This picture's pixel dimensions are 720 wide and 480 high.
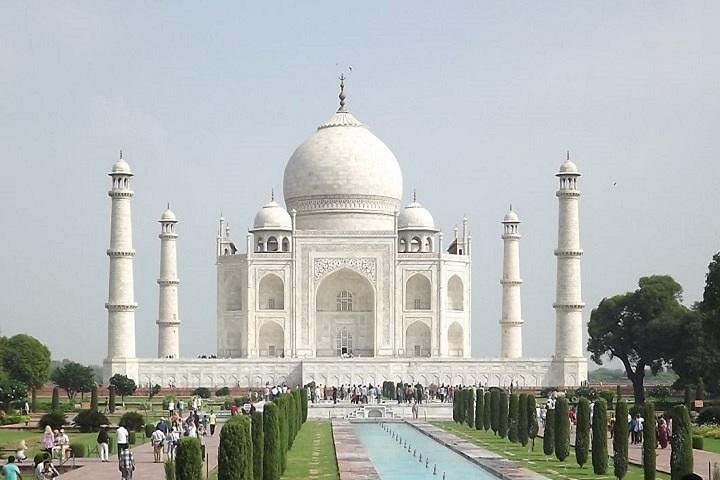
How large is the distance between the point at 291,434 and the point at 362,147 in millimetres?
23998

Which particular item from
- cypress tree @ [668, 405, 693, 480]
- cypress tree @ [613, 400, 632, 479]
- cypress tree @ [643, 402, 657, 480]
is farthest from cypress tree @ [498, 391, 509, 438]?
cypress tree @ [668, 405, 693, 480]

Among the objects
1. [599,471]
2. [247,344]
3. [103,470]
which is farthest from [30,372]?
[599,471]

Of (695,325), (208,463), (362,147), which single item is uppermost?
(362,147)

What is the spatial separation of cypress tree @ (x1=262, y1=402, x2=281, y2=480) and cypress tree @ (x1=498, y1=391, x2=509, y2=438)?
7.34 meters

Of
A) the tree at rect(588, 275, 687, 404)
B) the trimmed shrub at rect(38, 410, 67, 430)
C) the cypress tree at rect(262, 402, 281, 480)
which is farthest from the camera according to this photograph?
the tree at rect(588, 275, 687, 404)

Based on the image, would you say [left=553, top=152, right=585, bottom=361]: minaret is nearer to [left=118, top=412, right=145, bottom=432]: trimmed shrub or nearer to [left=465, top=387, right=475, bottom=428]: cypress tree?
[left=465, top=387, right=475, bottom=428]: cypress tree

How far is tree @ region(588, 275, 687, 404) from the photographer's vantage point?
120ft

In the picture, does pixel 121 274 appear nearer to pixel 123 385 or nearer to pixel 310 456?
pixel 123 385

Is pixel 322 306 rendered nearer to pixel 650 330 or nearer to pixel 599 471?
pixel 650 330

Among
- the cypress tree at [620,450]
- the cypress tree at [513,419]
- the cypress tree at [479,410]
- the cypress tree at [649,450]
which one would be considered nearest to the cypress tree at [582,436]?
the cypress tree at [620,450]

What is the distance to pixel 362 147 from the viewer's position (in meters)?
43.5

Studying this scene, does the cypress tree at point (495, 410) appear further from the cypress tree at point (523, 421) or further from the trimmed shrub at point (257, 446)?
the trimmed shrub at point (257, 446)

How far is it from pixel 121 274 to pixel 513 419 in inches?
719

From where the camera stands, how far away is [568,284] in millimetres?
38156
